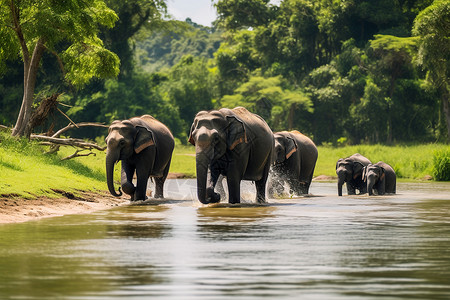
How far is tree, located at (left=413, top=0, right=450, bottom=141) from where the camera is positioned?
156 feet

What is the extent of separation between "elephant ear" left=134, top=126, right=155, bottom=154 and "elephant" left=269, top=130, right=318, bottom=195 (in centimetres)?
570

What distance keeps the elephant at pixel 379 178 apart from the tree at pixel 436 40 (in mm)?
19587

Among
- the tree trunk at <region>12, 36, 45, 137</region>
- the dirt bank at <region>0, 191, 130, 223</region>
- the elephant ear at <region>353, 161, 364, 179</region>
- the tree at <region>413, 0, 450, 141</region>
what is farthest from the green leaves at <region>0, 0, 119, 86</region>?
the tree at <region>413, 0, 450, 141</region>

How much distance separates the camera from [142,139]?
2092 centimetres

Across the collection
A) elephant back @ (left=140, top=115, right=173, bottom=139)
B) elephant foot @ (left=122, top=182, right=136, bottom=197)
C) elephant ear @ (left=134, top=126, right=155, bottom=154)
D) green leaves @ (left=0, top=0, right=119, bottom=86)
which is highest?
green leaves @ (left=0, top=0, right=119, bottom=86)

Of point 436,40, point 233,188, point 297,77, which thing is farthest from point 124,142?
point 297,77

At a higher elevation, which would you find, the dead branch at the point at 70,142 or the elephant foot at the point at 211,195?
the dead branch at the point at 70,142

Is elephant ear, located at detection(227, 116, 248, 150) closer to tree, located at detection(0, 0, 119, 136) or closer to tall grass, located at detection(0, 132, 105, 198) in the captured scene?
tall grass, located at detection(0, 132, 105, 198)

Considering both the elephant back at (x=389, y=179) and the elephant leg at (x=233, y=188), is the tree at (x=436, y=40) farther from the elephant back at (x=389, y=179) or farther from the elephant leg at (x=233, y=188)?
the elephant leg at (x=233, y=188)

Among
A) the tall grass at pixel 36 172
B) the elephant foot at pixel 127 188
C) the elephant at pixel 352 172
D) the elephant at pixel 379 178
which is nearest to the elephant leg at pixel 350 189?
the elephant at pixel 352 172

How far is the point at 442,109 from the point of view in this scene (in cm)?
6353

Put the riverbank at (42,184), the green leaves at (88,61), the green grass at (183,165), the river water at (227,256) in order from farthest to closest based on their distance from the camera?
the green grass at (183,165) < the green leaves at (88,61) < the riverbank at (42,184) < the river water at (227,256)

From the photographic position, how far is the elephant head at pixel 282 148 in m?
26.1

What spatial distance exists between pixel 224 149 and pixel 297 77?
58350 mm
